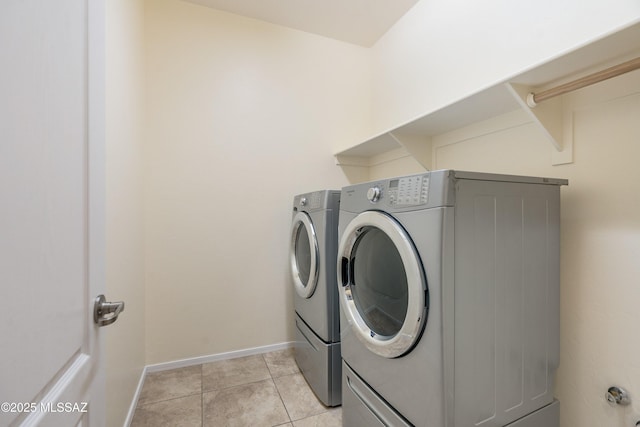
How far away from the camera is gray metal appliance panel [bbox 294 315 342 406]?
165 centimetres

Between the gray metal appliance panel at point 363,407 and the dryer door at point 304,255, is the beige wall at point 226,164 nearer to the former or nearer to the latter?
the dryer door at point 304,255

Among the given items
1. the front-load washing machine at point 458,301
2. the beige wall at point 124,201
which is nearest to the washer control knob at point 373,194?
the front-load washing machine at point 458,301

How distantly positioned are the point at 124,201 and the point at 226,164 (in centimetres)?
86

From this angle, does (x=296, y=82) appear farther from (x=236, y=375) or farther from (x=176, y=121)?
(x=236, y=375)

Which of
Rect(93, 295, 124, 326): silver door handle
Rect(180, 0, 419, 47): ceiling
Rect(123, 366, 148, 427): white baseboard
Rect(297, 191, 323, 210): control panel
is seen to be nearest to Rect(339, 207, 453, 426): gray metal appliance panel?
Rect(297, 191, 323, 210): control panel

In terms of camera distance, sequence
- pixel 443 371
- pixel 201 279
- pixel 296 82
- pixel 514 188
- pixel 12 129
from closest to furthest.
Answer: pixel 12 129 < pixel 443 371 < pixel 514 188 < pixel 201 279 < pixel 296 82

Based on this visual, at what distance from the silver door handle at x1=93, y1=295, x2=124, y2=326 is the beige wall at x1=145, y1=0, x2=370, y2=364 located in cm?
148

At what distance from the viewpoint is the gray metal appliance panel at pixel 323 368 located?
5.41 ft

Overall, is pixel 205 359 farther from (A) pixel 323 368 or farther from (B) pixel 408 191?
(B) pixel 408 191

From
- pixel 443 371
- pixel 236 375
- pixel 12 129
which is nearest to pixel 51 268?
pixel 12 129

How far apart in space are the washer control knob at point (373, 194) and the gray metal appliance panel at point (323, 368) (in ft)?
3.20

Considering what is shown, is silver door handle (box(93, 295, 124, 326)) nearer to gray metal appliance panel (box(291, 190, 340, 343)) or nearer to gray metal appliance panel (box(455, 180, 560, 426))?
gray metal appliance panel (box(455, 180, 560, 426))

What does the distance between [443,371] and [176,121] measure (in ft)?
7.35

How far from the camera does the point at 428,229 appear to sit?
2.98 feet
